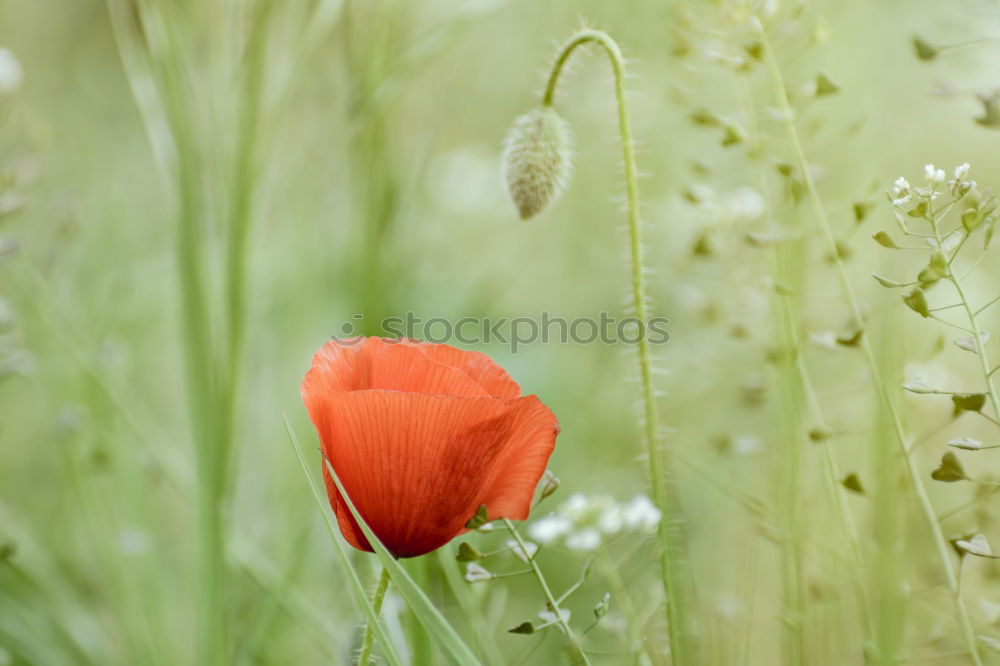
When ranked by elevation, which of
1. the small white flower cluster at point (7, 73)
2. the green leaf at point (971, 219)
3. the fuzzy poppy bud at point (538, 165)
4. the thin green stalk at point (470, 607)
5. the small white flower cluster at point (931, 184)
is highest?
the small white flower cluster at point (7, 73)

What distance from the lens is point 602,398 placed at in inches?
63.9

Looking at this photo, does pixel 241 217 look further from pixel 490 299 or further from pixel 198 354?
pixel 490 299

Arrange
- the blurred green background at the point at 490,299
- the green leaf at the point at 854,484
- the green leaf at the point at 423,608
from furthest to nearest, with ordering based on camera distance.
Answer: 1. the blurred green background at the point at 490,299
2. the green leaf at the point at 854,484
3. the green leaf at the point at 423,608

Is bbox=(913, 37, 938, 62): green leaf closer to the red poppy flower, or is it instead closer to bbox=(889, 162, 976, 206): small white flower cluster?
bbox=(889, 162, 976, 206): small white flower cluster

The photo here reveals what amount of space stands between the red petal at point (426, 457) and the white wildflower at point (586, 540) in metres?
0.08

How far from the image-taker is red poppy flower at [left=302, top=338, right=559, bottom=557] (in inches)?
19.3

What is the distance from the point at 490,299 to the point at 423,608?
1093mm

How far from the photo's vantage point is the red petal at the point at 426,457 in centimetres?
49

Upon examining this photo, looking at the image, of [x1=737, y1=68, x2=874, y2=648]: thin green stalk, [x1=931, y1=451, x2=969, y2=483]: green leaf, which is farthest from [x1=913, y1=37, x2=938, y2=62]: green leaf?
[x1=931, y1=451, x2=969, y2=483]: green leaf

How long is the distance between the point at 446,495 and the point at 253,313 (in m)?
0.80

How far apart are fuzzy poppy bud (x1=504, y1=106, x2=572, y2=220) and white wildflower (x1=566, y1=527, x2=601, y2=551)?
236mm

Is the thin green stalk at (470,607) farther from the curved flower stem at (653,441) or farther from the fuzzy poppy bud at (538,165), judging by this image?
the fuzzy poppy bud at (538,165)

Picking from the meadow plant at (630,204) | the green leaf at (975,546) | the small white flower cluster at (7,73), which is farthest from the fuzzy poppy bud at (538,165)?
the small white flower cluster at (7,73)

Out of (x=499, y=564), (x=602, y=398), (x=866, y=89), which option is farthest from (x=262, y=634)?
(x=866, y=89)
